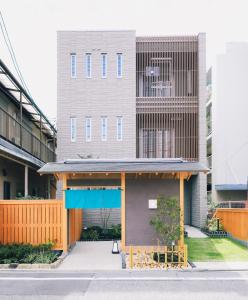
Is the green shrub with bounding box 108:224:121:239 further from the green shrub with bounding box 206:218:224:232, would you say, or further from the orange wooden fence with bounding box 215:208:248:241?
the orange wooden fence with bounding box 215:208:248:241

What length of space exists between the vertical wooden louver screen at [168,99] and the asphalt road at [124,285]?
11.9 metres

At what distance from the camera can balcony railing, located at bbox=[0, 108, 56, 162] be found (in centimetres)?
1841

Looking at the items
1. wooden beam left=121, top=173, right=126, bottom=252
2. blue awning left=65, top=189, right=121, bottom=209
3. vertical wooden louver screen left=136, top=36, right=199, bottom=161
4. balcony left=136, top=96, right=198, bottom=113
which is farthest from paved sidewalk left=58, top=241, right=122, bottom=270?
balcony left=136, top=96, right=198, bottom=113

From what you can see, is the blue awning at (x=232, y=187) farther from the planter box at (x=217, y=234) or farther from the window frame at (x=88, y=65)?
the window frame at (x=88, y=65)

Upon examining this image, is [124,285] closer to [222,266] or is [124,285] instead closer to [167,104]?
[222,266]

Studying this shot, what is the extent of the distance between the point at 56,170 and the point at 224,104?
58.5 ft

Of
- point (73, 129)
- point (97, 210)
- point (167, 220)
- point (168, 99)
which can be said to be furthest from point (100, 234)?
point (168, 99)

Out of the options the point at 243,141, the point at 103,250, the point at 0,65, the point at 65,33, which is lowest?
the point at 103,250

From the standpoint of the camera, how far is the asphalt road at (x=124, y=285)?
30.8 feet

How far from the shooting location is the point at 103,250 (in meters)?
16.0

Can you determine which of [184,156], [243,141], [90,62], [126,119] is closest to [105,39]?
[90,62]

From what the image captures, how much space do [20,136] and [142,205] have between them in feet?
25.4

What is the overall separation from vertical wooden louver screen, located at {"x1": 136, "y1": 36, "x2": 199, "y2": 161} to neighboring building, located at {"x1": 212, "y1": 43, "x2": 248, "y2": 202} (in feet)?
20.8

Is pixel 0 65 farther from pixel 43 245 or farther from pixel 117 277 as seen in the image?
pixel 117 277
